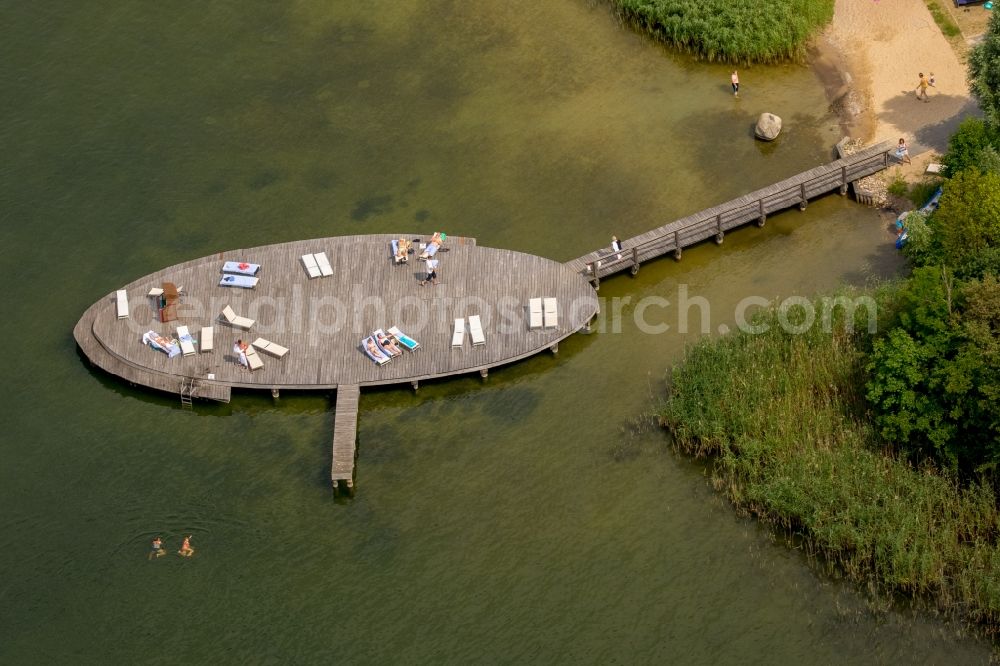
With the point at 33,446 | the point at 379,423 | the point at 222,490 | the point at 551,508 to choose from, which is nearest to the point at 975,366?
the point at 551,508

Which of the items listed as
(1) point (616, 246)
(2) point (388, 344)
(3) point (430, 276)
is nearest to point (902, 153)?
(1) point (616, 246)

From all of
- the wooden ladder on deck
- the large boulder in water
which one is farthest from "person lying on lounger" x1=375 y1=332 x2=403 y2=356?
the large boulder in water

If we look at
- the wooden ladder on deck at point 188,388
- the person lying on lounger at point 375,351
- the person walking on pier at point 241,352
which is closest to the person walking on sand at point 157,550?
the wooden ladder on deck at point 188,388

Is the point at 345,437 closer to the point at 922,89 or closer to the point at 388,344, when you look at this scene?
the point at 388,344

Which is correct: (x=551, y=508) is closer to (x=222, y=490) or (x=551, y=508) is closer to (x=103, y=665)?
(x=222, y=490)

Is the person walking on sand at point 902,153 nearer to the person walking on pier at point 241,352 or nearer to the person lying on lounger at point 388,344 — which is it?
the person lying on lounger at point 388,344
